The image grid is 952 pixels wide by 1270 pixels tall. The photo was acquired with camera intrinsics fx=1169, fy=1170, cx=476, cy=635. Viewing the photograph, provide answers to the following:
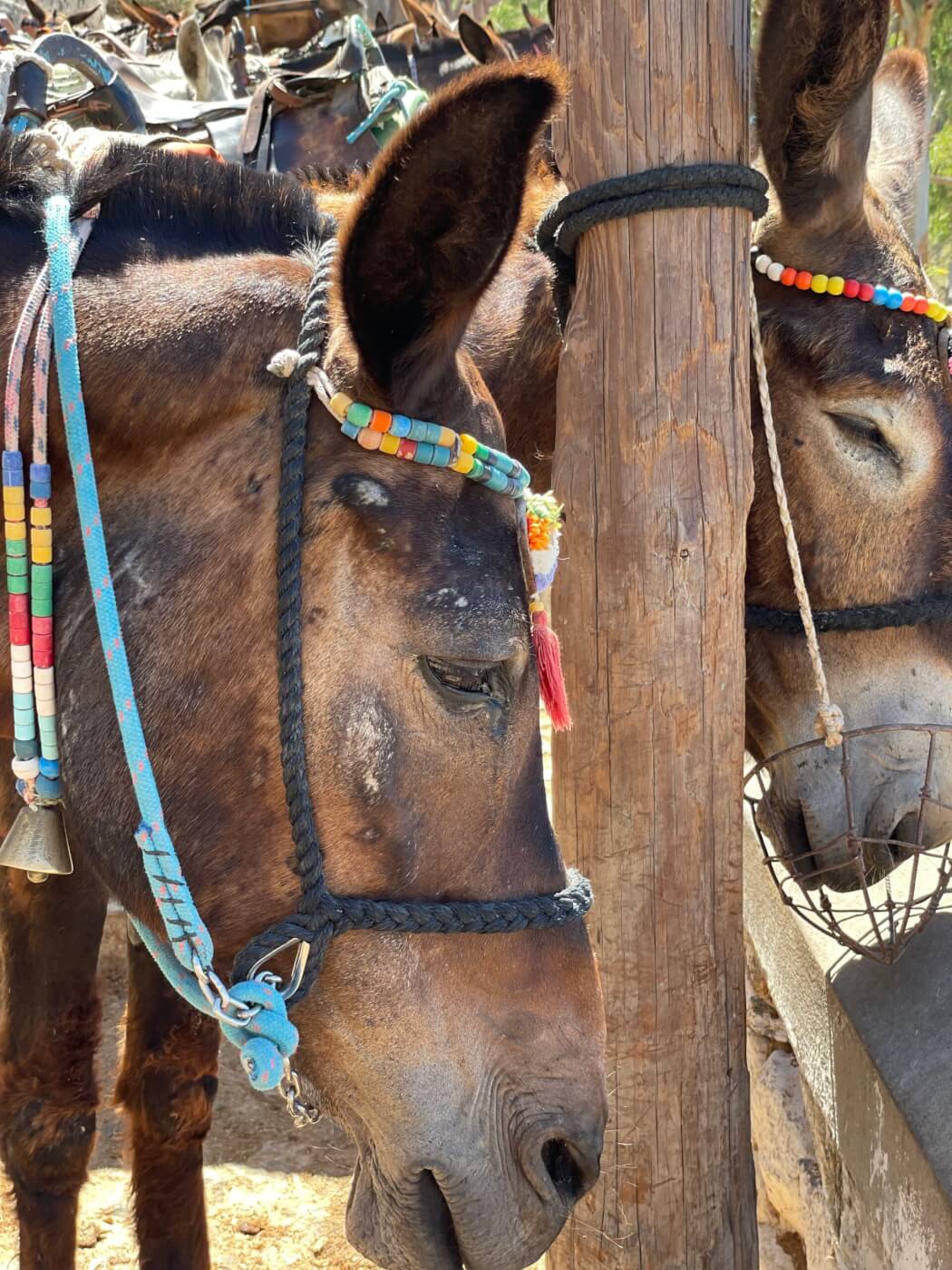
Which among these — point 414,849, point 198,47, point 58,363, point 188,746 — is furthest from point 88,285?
point 198,47

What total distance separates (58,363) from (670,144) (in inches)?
46.2

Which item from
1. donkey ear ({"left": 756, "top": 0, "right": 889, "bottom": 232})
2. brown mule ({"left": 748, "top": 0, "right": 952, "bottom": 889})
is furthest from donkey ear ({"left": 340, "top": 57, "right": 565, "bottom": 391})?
brown mule ({"left": 748, "top": 0, "right": 952, "bottom": 889})

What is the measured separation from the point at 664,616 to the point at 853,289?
0.90 m

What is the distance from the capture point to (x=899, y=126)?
3.17 m

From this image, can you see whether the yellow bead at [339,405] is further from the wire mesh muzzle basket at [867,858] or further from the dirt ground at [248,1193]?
the dirt ground at [248,1193]

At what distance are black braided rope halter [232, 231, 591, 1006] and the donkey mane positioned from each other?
12.9 inches

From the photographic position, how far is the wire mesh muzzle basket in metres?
2.21

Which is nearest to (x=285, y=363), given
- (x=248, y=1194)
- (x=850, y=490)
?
(x=850, y=490)

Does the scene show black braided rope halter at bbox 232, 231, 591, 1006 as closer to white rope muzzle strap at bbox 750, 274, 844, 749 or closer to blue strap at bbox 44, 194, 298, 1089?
blue strap at bbox 44, 194, 298, 1089

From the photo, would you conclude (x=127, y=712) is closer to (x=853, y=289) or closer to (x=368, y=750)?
(x=368, y=750)

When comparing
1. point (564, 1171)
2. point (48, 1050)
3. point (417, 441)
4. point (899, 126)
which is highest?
point (899, 126)

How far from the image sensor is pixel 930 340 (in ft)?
8.26

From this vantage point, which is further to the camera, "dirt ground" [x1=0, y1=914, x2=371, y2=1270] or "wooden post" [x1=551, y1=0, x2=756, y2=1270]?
"dirt ground" [x1=0, y1=914, x2=371, y2=1270]

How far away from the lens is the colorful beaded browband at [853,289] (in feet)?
8.11
